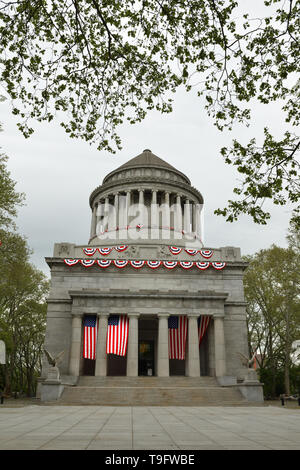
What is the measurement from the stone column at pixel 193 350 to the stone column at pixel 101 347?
744cm

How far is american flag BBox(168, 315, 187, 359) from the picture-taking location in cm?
3381

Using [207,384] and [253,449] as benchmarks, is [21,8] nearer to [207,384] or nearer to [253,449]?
[253,449]

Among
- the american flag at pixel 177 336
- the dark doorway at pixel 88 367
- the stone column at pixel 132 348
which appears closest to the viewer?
the stone column at pixel 132 348

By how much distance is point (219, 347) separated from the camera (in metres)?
33.5

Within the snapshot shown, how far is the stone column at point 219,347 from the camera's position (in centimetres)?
3267

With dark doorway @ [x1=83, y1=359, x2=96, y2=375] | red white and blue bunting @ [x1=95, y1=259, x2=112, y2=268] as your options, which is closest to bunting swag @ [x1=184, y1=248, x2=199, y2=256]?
red white and blue bunting @ [x1=95, y1=259, x2=112, y2=268]

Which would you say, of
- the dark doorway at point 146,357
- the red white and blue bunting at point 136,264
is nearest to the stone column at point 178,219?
the red white and blue bunting at point 136,264

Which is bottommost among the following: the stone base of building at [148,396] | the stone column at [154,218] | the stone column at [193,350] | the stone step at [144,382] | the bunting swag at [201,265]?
the stone base of building at [148,396]

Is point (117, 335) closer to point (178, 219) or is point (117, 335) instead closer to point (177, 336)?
point (177, 336)

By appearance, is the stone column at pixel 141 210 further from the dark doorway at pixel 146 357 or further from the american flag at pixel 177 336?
the american flag at pixel 177 336

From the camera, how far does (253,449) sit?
304 inches

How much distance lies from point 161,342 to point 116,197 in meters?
28.2

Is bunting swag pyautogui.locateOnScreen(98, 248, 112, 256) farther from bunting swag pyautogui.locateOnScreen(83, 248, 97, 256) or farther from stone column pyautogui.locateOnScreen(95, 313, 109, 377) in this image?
stone column pyautogui.locateOnScreen(95, 313, 109, 377)
